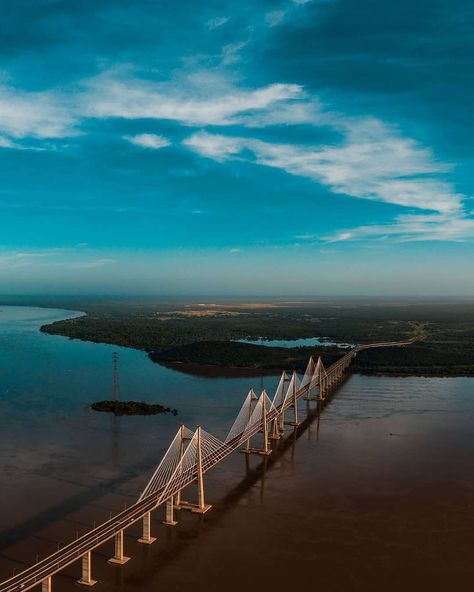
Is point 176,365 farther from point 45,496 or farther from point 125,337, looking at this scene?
point 45,496

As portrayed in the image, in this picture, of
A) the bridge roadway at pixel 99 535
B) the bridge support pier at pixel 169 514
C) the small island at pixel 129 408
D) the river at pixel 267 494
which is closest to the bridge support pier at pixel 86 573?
the bridge roadway at pixel 99 535

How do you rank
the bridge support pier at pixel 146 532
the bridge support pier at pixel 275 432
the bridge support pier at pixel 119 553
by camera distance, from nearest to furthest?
the bridge support pier at pixel 119 553 < the bridge support pier at pixel 146 532 < the bridge support pier at pixel 275 432

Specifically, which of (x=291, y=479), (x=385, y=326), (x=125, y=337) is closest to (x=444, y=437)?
(x=291, y=479)

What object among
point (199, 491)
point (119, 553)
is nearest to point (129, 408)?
point (199, 491)

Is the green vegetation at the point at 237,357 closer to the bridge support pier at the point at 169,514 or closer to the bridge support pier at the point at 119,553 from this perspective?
the bridge support pier at the point at 169,514

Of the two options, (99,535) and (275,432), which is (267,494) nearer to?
(275,432)

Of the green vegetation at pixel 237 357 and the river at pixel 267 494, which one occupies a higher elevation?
the green vegetation at pixel 237 357

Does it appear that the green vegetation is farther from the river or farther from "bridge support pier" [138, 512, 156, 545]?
"bridge support pier" [138, 512, 156, 545]
